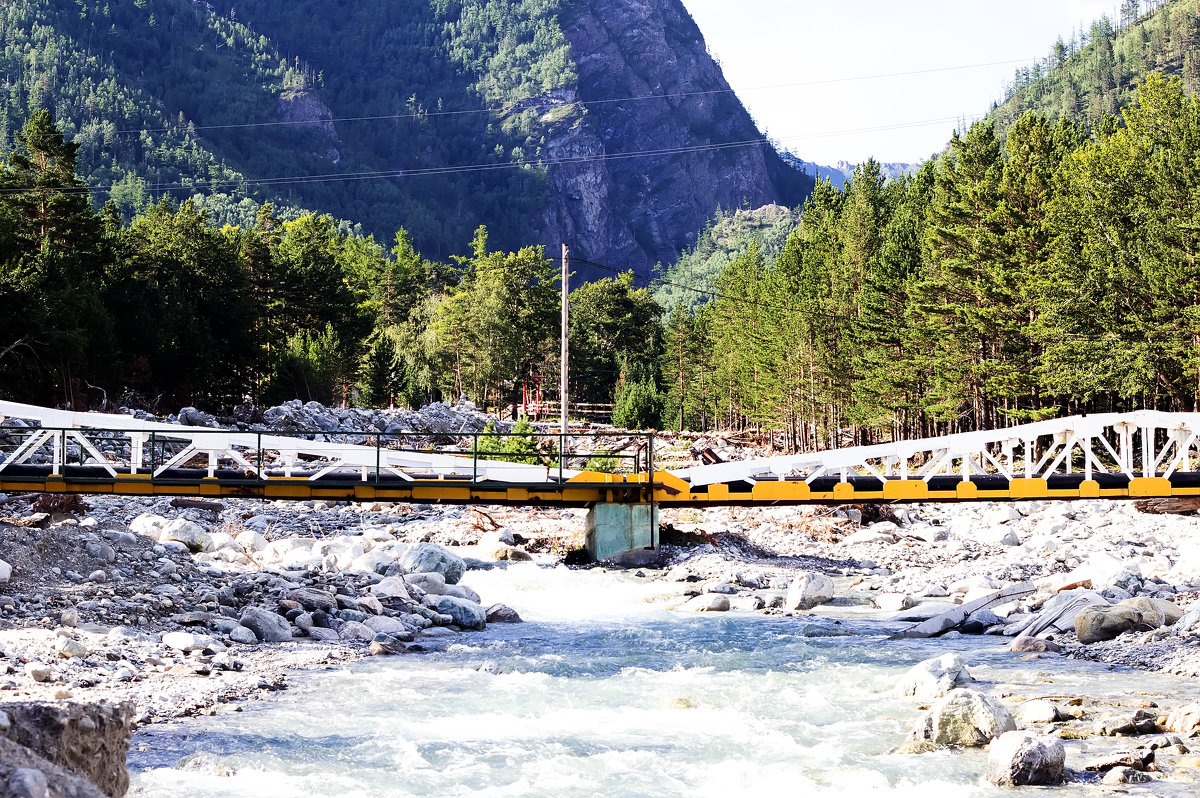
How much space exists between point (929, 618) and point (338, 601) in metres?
9.85

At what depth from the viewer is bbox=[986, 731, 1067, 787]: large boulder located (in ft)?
32.9

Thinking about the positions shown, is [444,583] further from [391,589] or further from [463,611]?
[463,611]

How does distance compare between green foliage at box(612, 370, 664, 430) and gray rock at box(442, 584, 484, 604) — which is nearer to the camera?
gray rock at box(442, 584, 484, 604)

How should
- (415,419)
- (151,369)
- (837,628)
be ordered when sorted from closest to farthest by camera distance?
(837,628) < (151,369) < (415,419)

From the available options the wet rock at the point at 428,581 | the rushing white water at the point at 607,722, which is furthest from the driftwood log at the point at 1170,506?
the wet rock at the point at 428,581

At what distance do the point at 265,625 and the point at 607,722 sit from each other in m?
6.27

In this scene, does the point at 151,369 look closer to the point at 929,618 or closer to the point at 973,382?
the point at 973,382

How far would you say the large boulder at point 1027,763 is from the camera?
394 inches

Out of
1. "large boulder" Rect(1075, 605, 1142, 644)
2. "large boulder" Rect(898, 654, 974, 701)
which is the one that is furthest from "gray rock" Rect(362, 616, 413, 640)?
"large boulder" Rect(1075, 605, 1142, 644)

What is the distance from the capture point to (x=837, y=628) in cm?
1831

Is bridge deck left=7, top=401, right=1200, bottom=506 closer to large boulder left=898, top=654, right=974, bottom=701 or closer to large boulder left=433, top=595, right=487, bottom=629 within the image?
large boulder left=433, top=595, right=487, bottom=629

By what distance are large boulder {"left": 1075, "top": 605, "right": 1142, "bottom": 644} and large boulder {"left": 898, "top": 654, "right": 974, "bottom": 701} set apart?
356 cm

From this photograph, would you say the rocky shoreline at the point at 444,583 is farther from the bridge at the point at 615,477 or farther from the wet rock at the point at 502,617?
the bridge at the point at 615,477

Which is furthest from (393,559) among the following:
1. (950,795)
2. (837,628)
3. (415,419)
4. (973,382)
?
(415,419)
